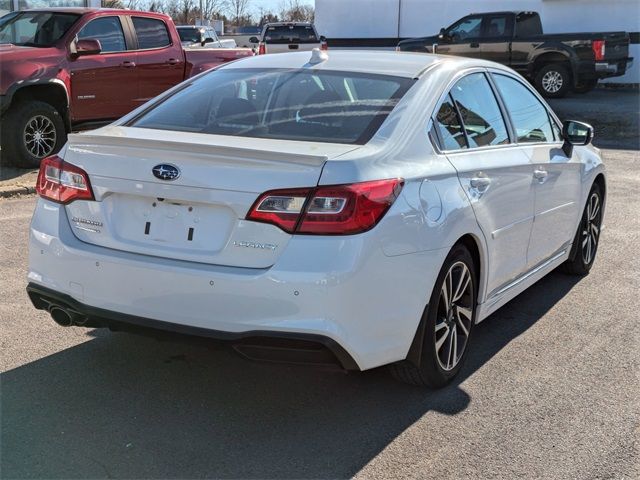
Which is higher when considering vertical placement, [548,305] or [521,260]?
[521,260]

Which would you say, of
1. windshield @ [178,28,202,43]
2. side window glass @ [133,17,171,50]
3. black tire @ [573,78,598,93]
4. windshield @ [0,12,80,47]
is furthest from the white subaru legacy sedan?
windshield @ [178,28,202,43]

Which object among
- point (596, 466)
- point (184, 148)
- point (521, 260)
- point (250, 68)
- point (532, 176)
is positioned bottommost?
point (596, 466)

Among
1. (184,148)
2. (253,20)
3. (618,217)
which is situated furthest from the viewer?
(253,20)

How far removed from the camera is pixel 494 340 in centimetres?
476

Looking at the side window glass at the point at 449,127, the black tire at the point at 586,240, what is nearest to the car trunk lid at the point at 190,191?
the side window glass at the point at 449,127

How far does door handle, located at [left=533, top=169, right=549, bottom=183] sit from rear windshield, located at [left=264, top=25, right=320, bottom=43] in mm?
18357

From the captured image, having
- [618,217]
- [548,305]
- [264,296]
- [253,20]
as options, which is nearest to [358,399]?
[264,296]

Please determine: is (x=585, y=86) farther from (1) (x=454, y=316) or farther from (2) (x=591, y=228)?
(1) (x=454, y=316)

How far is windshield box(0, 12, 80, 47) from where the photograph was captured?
32.6ft

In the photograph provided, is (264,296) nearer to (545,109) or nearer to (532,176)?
(532,176)

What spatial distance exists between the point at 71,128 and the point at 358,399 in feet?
24.9

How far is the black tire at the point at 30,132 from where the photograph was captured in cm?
918

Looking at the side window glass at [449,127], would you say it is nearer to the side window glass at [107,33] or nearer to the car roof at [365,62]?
the car roof at [365,62]

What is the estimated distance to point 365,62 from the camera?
439 centimetres
